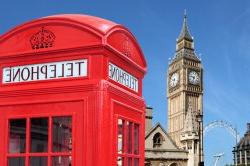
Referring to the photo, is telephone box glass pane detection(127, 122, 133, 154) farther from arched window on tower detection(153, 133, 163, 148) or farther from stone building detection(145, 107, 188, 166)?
arched window on tower detection(153, 133, 163, 148)

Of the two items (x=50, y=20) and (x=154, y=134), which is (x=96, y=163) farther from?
(x=154, y=134)

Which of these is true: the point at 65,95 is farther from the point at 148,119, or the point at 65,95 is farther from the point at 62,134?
the point at 148,119

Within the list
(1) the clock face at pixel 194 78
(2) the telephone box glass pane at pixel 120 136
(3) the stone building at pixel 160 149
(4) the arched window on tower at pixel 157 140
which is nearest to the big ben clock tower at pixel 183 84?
(1) the clock face at pixel 194 78

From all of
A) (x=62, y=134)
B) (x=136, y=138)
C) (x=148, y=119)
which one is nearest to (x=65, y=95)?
(x=62, y=134)

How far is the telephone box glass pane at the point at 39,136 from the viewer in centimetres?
506

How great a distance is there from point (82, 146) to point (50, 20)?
147 cm

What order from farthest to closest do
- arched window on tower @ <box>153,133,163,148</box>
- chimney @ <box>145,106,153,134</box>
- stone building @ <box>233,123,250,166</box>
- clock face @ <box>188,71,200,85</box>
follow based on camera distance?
clock face @ <box>188,71,200,85</box>, stone building @ <box>233,123,250,166</box>, arched window on tower @ <box>153,133,163,148</box>, chimney @ <box>145,106,153,134</box>

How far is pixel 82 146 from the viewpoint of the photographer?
4930mm

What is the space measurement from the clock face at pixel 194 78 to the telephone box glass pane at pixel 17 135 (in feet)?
380

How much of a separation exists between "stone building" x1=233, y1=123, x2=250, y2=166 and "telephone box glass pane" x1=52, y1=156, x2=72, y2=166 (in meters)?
107

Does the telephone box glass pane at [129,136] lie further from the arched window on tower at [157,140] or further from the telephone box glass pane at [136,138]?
the arched window on tower at [157,140]

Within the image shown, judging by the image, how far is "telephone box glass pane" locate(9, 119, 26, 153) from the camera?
5.19m

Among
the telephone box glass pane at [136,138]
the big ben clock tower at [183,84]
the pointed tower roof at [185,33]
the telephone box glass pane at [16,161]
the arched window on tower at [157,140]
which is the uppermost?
the pointed tower roof at [185,33]

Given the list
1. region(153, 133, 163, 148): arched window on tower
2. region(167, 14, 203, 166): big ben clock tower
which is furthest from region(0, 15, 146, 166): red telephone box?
region(167, 14, 203, 166): big ben clock tower
